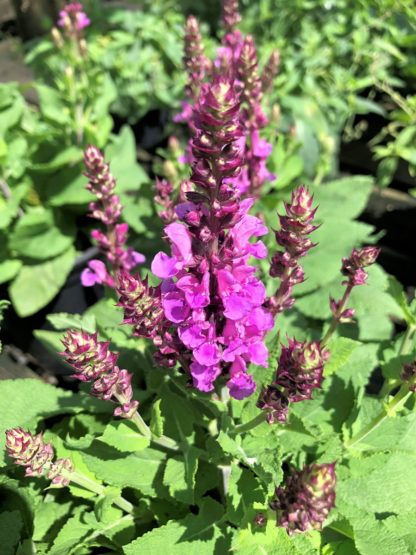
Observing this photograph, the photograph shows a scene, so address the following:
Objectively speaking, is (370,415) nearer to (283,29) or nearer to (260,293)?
(260,293)

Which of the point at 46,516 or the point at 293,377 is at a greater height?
the point at 293,377

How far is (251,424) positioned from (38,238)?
4.87 ft

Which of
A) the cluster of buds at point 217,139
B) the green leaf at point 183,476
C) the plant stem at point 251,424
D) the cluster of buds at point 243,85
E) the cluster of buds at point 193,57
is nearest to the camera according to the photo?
the cluster of buds at point 217,139

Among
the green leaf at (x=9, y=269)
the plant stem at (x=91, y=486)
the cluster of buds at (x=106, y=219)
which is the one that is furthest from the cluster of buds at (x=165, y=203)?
the green leaf at (x=9, y=269)

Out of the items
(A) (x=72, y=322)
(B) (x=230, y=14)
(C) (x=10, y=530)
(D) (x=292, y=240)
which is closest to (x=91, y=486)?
(C) (x=10, y=530)

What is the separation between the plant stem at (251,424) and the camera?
42.8 inches

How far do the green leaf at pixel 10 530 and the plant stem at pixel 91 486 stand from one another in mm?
173

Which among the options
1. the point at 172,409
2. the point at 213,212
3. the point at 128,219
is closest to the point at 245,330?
the point at 213,212

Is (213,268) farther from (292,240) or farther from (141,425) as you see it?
(141,425)

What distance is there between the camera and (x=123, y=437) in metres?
1.14

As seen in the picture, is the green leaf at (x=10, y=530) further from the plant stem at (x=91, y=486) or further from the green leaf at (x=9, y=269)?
the green leaf at (x=9, y=269)

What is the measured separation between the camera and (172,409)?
1.32 metres

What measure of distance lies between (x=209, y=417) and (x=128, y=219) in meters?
0.93

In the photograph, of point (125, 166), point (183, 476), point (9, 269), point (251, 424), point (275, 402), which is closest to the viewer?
point (275, 402)
